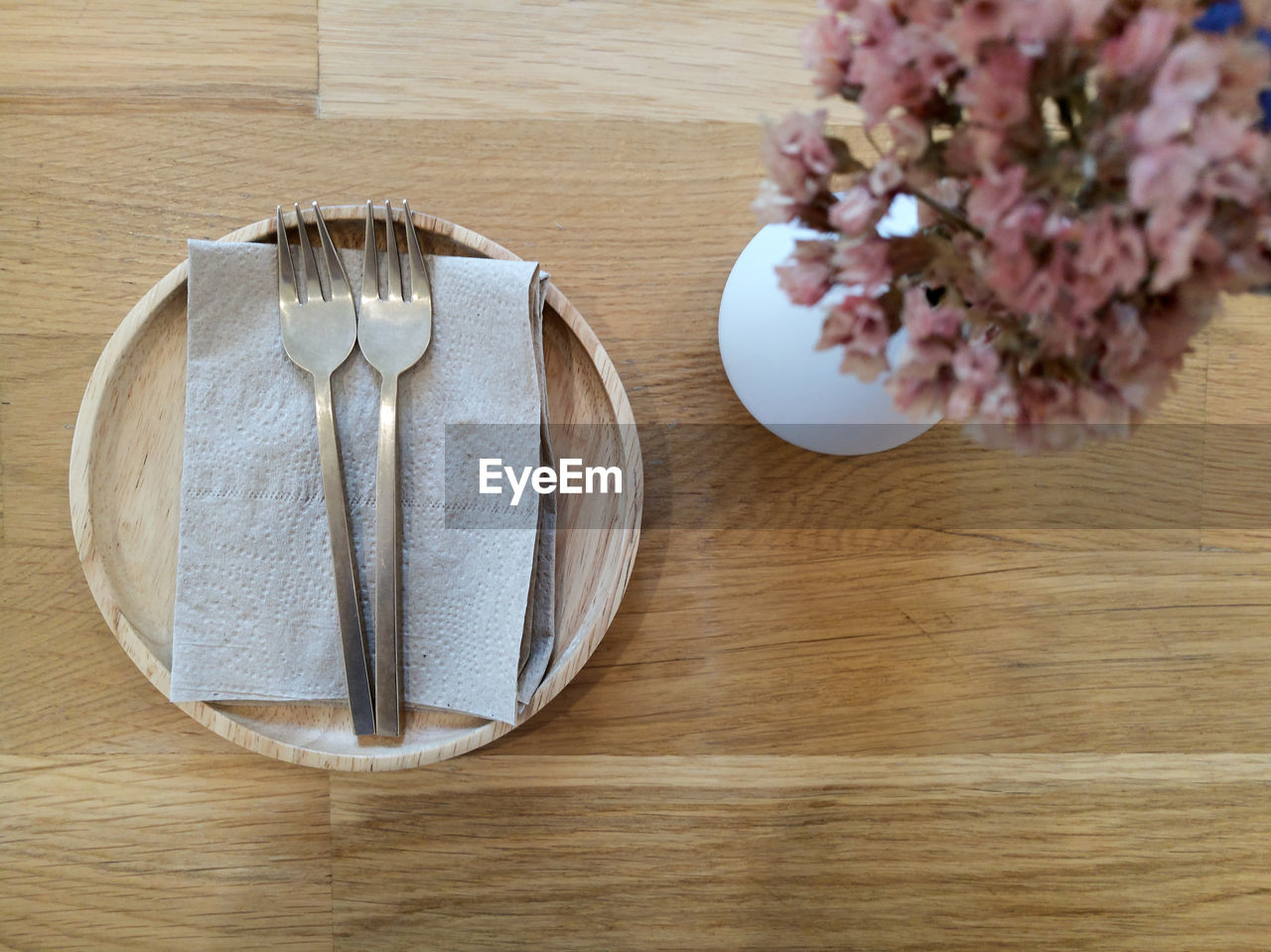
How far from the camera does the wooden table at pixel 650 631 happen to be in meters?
0.50

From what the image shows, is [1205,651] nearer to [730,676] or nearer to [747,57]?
[730,676]

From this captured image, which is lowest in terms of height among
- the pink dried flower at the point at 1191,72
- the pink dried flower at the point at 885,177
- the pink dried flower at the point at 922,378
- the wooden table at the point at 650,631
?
the wooden table at the point at 650,631

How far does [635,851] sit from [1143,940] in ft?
1.09

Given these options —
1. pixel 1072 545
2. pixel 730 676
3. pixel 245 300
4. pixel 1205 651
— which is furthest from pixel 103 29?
pixel 1205 651

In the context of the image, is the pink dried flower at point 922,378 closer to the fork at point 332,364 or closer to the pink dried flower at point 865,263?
the pink dried flower at point 865,263

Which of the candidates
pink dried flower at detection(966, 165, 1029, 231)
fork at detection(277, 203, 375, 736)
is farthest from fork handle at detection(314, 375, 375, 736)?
pink dried flower at detection(966, 165, 1029, 231)

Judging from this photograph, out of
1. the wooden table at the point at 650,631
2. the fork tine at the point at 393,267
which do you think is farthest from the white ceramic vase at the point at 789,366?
the fork tine at the point at 393,267

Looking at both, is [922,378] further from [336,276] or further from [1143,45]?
[336,276]

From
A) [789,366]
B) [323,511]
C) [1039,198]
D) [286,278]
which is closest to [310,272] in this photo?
[286,278]

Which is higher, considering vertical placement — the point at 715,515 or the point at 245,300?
the point at 245,300

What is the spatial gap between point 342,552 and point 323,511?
0.03 m

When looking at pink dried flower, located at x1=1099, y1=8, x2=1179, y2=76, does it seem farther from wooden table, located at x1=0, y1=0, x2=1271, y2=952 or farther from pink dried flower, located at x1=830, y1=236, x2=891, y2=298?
wooden table, located at x1=0, y1=0, x2=1271, y2=952

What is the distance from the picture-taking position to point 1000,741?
521 millimetres

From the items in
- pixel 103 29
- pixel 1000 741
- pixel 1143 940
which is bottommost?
pixel 1143 940
